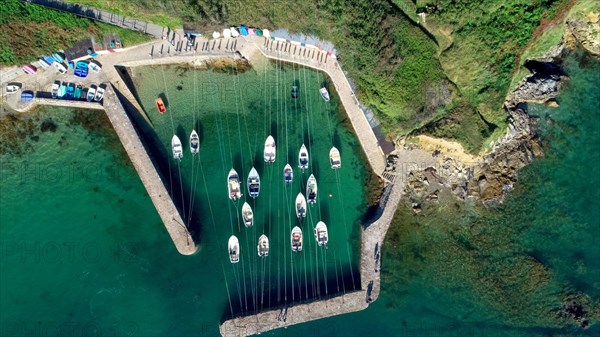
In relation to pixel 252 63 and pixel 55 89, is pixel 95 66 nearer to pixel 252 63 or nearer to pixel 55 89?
pixel 55 89

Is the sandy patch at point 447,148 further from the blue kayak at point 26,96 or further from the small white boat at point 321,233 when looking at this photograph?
the blue kayak at point 26,96

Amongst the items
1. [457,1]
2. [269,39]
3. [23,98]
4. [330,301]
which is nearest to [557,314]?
[330,301]

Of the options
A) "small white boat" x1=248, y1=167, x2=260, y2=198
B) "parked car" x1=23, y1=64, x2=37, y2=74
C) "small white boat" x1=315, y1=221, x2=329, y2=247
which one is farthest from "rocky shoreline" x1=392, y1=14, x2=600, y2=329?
"parked car" x1=23, y1=64, x2=37, y2=74

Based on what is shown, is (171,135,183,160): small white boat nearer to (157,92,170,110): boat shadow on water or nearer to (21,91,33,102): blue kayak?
(157,92,170,110): boat shadow on water

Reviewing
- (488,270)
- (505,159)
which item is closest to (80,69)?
(505,159)

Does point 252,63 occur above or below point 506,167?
above

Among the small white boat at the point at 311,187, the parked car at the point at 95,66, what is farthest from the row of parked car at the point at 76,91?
the small white boat at the point at 311,187
